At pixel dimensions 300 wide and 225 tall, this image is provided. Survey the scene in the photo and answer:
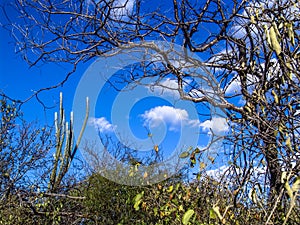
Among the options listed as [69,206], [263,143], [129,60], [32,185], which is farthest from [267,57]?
[69,206]

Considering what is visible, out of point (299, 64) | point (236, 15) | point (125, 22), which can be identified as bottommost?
point (299, 64)

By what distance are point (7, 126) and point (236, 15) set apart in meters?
3.55

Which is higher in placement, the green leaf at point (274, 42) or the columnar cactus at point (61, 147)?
the columnar cactus at point (61, 147)

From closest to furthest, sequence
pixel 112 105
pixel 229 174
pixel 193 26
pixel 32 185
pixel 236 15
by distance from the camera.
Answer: pixel 229 174
pixel 236 15
pixel 193 26
pixel 112 105
pixel 32 185

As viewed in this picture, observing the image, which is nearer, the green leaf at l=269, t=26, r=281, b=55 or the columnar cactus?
the green leaf at l=269, t=26, r=281, b=55

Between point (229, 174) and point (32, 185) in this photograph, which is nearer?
point (229, 174)

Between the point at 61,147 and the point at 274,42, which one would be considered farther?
the point at 61,147

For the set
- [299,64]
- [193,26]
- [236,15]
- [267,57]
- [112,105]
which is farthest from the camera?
[112,105]

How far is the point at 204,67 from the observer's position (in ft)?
8.21

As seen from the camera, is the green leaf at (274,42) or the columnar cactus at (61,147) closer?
the green leaf at (274,42)

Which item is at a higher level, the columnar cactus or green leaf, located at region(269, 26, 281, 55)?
the columnar cactus

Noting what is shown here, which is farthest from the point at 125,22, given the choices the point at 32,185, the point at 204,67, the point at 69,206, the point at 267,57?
the point at 69,206

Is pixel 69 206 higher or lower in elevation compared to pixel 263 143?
higher

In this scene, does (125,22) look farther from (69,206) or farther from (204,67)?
(69,206)
